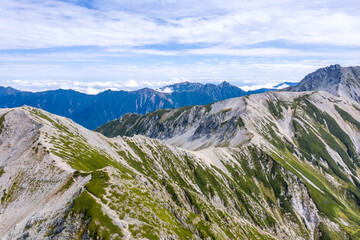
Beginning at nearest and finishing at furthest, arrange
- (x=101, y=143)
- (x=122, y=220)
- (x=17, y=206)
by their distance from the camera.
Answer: (x=122, y=220), (x=17, y=206), (x=101, y=143)

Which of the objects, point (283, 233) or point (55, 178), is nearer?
point (55, 178)

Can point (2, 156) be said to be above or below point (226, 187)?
above

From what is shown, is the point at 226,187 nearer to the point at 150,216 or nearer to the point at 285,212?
the point at 285,212

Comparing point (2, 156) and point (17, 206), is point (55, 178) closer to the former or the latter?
point (17, 206)

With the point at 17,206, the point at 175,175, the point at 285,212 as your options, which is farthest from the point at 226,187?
the point at 17,206

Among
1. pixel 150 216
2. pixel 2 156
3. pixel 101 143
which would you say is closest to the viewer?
pixel 150 216

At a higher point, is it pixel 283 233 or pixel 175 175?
pixel 175 175

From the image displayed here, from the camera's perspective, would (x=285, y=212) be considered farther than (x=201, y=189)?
Yes

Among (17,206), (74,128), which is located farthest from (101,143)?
(17,206)

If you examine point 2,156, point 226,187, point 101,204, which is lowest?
point 226,187
